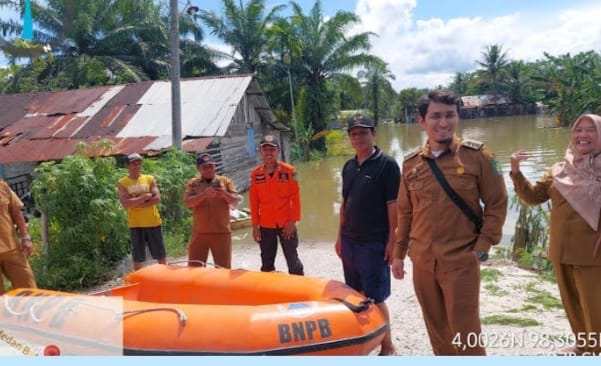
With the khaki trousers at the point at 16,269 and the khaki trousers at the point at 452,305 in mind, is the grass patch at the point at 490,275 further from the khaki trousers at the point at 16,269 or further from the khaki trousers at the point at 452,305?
the khaki trousers at the point at 16,269

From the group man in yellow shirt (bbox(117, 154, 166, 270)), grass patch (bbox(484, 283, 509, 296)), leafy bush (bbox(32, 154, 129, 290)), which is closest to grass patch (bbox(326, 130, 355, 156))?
leafy bush (bbox(32, 154, 129, 290))

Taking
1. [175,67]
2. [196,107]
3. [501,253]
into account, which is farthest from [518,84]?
[501,253]

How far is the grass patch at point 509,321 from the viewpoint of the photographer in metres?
4.02

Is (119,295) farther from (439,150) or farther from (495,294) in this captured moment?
(495,294)

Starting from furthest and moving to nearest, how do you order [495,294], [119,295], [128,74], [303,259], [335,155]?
[335,155], [128,74], [303,259], [495,294], [119,295]

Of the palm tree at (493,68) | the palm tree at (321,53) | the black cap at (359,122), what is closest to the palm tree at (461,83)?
the palm tree at (493,68)

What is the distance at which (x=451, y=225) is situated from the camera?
2650mm

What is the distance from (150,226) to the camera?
527 centimetres

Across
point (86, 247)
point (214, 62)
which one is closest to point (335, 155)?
point (214, 62)

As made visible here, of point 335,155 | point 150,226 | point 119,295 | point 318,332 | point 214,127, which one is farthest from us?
point 335,155

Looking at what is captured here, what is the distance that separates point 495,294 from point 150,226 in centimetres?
346

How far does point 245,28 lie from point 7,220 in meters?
22.5

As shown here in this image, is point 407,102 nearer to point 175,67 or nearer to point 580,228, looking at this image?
point 175,67

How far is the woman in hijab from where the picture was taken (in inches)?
108
